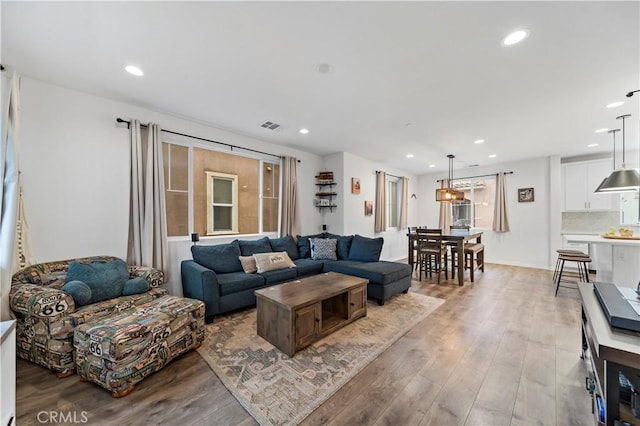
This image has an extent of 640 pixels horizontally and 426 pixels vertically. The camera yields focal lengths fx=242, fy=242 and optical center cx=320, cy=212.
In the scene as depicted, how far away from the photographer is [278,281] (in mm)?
3533

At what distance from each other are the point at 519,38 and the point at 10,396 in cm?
386

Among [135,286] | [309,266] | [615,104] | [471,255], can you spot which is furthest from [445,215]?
[135,286]

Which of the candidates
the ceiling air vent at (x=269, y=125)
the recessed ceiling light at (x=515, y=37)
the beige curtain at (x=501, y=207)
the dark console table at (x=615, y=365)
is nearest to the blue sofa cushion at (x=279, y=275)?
the ceiling air vent at (x=269, y=125)

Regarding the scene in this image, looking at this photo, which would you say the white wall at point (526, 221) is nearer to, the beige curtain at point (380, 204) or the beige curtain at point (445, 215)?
the beige curtain at point (445, 215)

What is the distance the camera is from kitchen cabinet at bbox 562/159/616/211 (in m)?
5.21

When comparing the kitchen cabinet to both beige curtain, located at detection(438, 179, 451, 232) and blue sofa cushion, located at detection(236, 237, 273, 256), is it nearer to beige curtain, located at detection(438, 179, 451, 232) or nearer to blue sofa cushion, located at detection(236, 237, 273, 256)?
beige curtain, located at detection(438, 179, 451, 232)

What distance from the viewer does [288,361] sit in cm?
213

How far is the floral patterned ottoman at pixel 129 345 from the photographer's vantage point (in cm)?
171

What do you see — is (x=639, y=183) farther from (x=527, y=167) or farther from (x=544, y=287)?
(x=527, y=167)

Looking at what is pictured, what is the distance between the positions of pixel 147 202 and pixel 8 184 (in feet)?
3.79

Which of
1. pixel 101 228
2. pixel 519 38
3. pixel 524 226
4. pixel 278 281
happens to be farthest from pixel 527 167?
pixel 101 228

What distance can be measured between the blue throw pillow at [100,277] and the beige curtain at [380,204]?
5.19m

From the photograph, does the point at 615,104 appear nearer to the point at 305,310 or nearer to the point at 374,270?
the point at 374,270

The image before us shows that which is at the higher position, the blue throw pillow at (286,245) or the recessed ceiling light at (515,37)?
the recessed ceiling light at (515,37)
